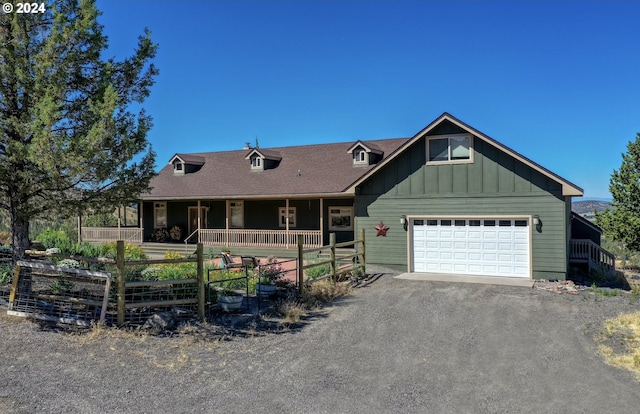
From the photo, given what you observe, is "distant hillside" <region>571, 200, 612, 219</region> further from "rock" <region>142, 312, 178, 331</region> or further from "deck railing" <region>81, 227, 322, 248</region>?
"rock" <region>142, 312, 178, 331</region>

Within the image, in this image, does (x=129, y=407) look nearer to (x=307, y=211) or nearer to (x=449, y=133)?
(x=449, y=133)

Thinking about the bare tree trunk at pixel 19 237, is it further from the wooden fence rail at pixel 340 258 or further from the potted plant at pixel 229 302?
the wooden fence rail at pixel 340 258

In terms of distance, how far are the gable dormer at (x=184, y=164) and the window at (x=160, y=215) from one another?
2196 millimetres

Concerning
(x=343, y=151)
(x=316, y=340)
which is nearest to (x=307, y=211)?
(x=343, y=151)

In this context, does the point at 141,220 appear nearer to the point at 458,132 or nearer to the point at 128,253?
the point at 128,253

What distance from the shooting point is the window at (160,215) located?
27000 millimetres

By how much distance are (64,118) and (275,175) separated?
15.0 metres

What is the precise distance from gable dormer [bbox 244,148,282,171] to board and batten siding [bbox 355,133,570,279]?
936 centimetres

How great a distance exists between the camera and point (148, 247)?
24719mm

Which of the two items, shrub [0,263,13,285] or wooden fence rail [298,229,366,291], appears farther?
wooden fence rail [298,229,366,291]

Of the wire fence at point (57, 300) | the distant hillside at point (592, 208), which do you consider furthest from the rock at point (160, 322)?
the distant hillside at point (592, 208)

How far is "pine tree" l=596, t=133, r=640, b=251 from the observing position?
953 inches

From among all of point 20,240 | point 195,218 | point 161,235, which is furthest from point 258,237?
point 20,240

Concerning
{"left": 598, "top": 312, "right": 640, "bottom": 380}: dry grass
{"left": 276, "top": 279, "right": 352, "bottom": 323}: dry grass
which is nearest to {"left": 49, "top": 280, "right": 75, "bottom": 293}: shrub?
{"left": 276, "top": 279, "right": 352, "bottom": 323}: dry grass
